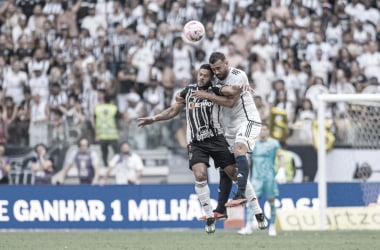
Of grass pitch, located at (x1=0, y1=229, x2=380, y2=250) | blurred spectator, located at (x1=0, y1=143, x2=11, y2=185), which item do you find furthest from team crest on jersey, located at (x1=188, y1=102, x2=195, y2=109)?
blurred spectator, located at (x1=0, y1=143, x2=11, y2=185)

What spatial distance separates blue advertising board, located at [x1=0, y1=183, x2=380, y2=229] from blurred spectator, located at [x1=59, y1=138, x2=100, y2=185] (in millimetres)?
1250

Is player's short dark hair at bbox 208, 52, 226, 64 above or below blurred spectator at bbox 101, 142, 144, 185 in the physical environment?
above

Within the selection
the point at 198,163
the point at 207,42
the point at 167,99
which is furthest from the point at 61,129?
the point at 198,163

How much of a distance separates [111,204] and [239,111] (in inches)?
310

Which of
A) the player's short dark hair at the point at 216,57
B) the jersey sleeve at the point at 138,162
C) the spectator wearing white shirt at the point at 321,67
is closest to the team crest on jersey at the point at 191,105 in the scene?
the player's short dark hair at the point at 216,57

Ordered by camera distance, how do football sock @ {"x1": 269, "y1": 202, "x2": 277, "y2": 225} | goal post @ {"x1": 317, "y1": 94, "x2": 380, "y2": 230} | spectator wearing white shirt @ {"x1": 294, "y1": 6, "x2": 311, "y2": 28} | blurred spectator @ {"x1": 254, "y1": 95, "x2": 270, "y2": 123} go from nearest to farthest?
1. football sock @ {"x1": 269, "y1": 202, "x2": 277, "y2": 225}
2. goal post @ {"x1": 317, "y1": 94, "x2": 380, "y2": 230}
3. blurred spectator @ {"x1": 254, "y1": 95, "x2": 270, "y2": 123}
4. spectator wearing white shirt @ {"x1": 294, "y1": 6, "x2": 311, "y2": 28}

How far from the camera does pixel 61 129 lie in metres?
24.0

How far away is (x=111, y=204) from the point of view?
22.7 m

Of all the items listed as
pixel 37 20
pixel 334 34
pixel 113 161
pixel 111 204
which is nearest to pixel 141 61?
pixel 113 161

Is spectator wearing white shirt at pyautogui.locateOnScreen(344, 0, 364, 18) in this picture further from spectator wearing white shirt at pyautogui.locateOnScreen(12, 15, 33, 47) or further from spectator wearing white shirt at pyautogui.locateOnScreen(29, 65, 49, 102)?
spectator wearing white shirt at pyautogui.locateOnScreen(12, 15, 33, 47)

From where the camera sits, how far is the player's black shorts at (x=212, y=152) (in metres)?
15.4

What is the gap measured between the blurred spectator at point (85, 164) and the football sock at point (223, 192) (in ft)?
28.1

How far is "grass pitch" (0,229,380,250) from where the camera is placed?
1590 cm

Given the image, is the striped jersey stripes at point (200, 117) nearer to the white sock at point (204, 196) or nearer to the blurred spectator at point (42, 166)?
the white sock at point (204, 196)
